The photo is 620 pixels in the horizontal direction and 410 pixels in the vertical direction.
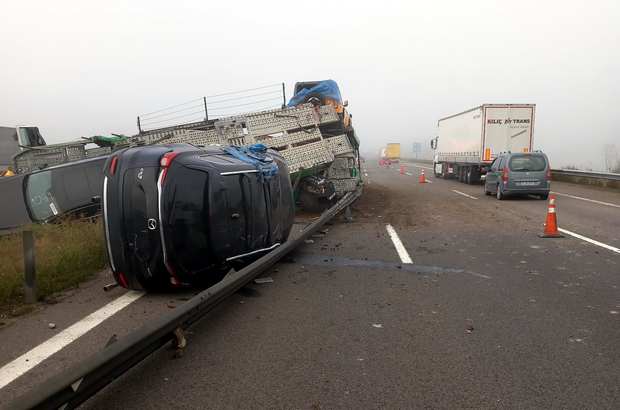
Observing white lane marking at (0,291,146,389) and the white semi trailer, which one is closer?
white lane marking at (0,291,146,389)

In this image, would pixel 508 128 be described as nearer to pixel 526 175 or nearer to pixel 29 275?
pixel 526 175

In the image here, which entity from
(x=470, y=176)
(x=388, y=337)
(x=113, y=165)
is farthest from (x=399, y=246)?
(x=470, y=176)

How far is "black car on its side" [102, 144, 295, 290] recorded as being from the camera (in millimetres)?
4750

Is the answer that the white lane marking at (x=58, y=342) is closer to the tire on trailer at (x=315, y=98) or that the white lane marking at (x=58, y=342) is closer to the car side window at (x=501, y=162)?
the tire on trailer at (x=315, y=98)

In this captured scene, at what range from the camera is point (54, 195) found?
8625 millimetres

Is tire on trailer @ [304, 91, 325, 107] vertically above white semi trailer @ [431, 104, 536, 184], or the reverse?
tire on trailer @ [304, 91, 325, 107]

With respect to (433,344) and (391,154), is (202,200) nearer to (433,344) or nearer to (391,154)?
(433,344)

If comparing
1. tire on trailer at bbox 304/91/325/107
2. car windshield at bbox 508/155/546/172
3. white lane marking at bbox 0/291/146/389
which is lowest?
white lane marking at bbox 0/291/146/389

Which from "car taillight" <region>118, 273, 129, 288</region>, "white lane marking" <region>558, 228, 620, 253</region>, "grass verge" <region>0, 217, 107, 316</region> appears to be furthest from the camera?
→ "white lane marking" <region>558, 228, 620, 253</region>

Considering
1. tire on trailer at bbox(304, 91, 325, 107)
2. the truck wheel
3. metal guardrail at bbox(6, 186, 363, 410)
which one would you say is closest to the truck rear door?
the truck wheel

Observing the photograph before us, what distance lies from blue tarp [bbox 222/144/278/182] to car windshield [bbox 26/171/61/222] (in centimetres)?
462

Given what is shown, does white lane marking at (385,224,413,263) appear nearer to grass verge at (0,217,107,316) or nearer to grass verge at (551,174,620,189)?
Result: grass verge at (0,217,107,316)

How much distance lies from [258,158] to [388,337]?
3229 millimetres

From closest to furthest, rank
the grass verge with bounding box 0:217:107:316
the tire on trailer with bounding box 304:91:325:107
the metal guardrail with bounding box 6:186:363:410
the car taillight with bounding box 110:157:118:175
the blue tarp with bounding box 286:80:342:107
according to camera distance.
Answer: the metal guardrail with bounding box 6:186:363:410, the car taillight with bounding box 110:157:118:175, the grass verge with bounding box 0:217:107:316, the tire on trailer with bounding box 304:91:325:107, the blue tarp with bounding box 286:80:342:107
